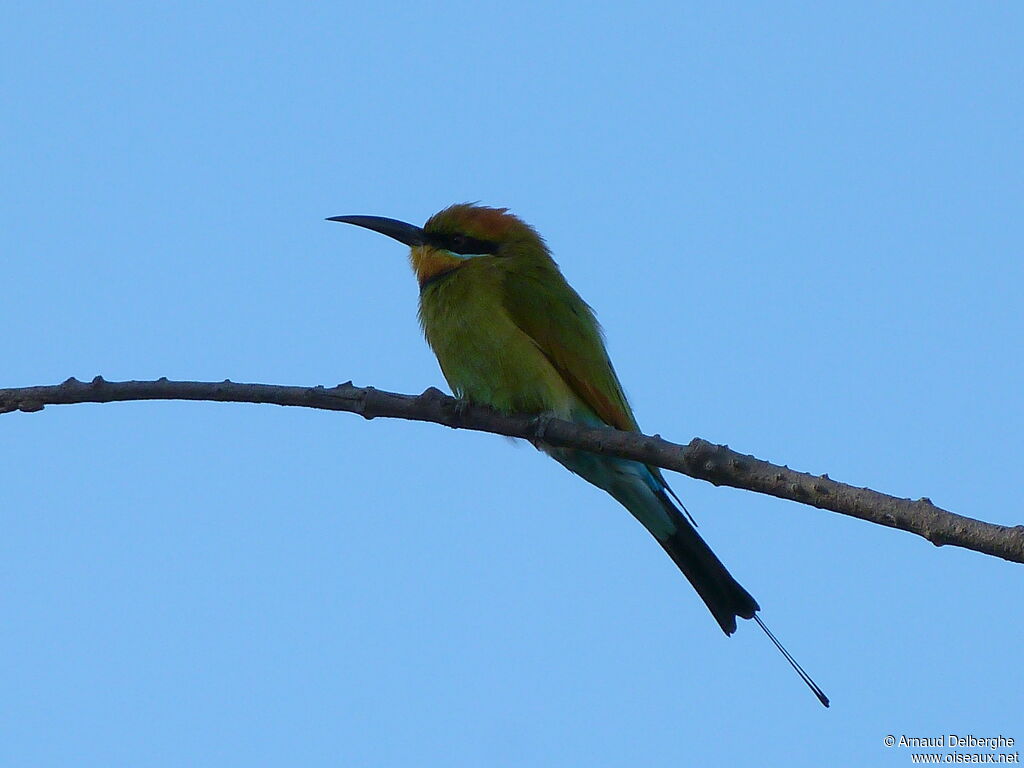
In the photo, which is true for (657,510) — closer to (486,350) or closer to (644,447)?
(486,350)

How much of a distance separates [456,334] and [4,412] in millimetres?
1395

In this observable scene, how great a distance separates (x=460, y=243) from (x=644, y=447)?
66.2 inches

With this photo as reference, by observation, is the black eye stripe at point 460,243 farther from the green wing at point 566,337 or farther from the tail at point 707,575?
the tail at point 707,575

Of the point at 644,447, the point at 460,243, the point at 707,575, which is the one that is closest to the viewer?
the point at 644,447

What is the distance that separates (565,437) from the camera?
231cm

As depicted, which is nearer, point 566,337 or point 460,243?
point 566,337

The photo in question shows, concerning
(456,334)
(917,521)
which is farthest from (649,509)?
(917,521)

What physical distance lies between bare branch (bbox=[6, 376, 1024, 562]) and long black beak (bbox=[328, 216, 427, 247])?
119 cm

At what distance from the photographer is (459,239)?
356cm

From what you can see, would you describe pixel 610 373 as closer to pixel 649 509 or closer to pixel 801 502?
pixel 649 509

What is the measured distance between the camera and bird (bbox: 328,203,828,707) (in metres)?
3.03

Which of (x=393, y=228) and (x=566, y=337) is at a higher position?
(x=393, y=228)

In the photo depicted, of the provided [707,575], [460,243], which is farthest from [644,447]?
[460,243]

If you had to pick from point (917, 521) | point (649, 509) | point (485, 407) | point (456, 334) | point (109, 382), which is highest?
point (456, 334)
